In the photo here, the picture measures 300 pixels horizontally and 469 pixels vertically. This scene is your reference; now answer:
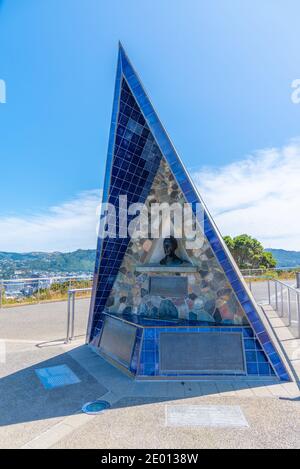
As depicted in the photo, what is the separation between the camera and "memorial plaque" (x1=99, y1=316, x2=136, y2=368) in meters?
4.20

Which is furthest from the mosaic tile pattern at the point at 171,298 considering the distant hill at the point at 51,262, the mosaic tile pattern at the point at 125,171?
the distant hill at the point at 51,262

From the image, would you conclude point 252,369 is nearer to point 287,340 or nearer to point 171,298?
point 171,298

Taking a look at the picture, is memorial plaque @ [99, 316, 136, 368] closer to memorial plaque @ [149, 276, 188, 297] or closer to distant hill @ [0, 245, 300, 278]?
memorial plaque @ [149, 276, 188, 297]

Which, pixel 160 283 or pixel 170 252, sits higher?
pixel 170 252

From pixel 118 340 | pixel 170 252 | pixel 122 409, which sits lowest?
pixel 122 409

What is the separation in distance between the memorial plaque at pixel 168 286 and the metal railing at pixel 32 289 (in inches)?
253

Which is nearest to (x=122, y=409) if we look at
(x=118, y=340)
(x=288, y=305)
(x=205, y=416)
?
(x=205, y=416)

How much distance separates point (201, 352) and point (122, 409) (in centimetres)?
152

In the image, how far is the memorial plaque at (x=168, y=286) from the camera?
4.69 metres

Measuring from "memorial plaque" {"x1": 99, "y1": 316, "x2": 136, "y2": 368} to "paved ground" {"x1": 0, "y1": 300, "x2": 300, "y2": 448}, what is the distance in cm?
25

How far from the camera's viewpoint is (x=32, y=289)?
→ 10.1 m

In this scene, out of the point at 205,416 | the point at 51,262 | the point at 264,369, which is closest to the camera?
the point at 205,416
